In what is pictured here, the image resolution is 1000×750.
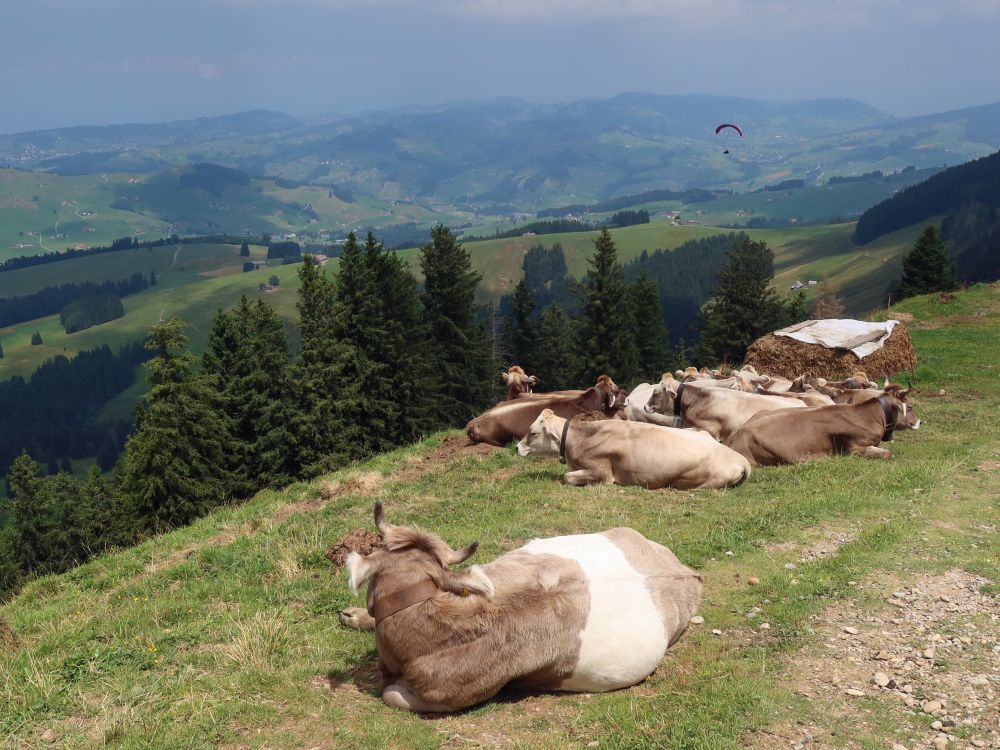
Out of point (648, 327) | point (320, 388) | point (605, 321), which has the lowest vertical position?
point (648, 327)

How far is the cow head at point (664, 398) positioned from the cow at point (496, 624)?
1386 cm

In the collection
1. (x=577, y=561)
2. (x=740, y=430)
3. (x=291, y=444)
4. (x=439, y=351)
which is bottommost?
(x=291, y=444)

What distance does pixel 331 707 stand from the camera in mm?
7191

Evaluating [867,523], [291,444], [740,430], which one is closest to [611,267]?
[291,444]

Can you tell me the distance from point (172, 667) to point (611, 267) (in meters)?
57.6

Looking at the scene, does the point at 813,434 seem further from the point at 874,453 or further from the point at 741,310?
the point at 741,310

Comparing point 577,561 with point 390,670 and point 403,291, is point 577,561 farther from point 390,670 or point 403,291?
point 403,291

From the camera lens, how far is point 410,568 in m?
7.41

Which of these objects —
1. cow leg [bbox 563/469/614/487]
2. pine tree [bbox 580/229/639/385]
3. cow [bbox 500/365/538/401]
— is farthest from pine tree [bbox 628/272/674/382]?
cow leg [bbox 563/469/614/487]

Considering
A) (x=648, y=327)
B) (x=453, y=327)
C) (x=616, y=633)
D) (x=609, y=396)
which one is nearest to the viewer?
(x=616, y=633)

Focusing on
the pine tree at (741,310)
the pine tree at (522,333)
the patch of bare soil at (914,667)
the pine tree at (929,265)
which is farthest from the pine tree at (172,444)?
the pine tree at (929,265)

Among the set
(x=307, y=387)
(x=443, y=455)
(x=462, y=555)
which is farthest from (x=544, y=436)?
(x=307, y=387)

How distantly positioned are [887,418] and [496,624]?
13.9 m

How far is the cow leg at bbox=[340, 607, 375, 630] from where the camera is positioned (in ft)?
29.2
